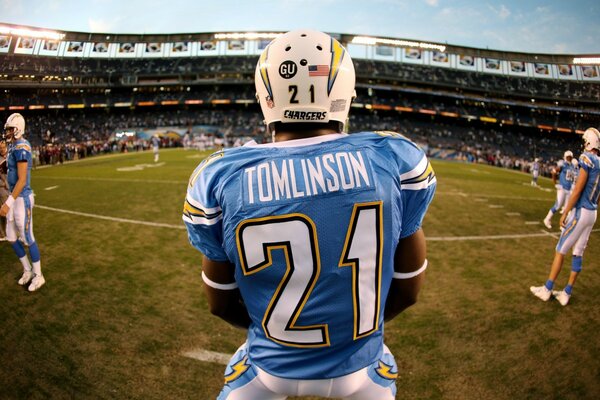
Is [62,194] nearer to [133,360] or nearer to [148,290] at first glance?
[148,290]

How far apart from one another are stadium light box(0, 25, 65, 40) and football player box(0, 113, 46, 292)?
4628 cm

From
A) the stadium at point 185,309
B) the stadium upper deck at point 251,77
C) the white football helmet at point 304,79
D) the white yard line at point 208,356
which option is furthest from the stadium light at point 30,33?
the white football helmet at point 304,79

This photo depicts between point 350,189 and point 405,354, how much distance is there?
3.51 meters

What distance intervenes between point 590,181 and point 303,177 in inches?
223

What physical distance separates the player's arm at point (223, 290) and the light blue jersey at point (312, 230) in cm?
7

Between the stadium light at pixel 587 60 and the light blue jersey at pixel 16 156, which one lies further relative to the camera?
the stadium light at pixel 587 60

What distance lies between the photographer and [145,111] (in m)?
54.2

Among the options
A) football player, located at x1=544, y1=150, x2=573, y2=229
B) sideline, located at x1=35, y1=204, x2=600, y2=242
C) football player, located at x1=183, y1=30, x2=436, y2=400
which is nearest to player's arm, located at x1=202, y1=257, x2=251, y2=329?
football player, located at x1=183, y1=30, x2=436, y2=400

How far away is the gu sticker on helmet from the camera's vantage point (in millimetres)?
1585

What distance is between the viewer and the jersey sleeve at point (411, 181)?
1496mm

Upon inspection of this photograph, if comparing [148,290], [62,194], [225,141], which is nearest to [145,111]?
[225,141]

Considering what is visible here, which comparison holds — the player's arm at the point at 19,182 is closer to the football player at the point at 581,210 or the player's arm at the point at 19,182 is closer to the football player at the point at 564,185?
the football player at the point at 581,210

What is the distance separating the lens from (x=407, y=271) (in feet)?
5.65

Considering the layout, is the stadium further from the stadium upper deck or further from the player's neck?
the stadium upper deck
